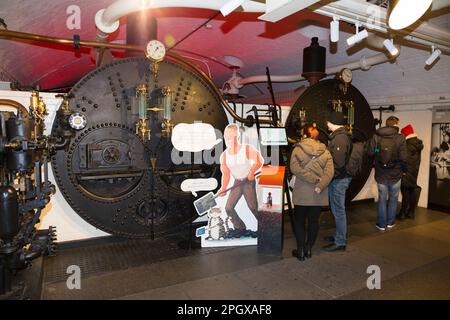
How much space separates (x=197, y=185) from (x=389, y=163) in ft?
10.8

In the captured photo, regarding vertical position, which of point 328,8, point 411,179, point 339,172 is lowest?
point 411,179

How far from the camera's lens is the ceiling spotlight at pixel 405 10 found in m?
2.87

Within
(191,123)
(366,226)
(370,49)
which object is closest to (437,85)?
(370,49)

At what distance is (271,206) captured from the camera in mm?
4070

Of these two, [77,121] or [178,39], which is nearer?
[77,121]

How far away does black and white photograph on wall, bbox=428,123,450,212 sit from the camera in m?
6.29

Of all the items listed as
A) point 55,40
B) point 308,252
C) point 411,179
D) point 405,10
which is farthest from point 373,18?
point 55,40

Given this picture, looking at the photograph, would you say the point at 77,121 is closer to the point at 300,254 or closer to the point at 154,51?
the point at 154,51

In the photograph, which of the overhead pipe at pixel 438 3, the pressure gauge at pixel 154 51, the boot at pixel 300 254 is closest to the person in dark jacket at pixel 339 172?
the boot at pixel 300 254

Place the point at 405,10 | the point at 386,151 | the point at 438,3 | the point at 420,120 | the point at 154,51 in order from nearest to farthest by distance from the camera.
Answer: the point at 405,10
the point at 438,3
the point at 154,51
the point at 386,151
the point at 420,120

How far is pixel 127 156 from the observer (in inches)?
171

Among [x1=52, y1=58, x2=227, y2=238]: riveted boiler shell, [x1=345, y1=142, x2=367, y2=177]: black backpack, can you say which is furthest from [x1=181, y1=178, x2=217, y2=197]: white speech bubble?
[x1=345, y1=142, x2=367, y2=177]: black backpack

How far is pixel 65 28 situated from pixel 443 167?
7.88 m

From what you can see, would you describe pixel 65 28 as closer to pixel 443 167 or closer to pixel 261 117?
pixel 261 117
